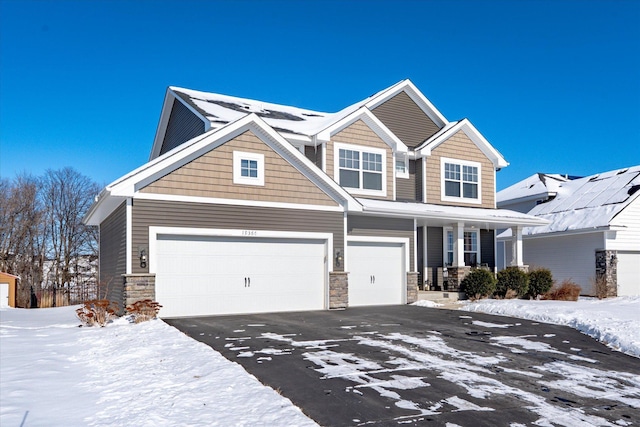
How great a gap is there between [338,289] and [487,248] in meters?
9.18

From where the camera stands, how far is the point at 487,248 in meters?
22.6

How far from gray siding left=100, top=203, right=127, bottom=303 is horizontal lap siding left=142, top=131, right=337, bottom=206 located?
1475mm

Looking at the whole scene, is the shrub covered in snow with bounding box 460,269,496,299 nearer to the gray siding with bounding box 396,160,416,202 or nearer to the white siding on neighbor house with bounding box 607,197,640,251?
the gray siding with bounding box 396,160,416,202

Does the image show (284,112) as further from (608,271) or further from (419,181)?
(608,271)

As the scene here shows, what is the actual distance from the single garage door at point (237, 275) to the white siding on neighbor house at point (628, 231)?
14.0 metres

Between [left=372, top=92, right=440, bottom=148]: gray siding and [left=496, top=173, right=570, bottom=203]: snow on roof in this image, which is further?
[left=496, top=173, right=570, bottom=203]: snow on roof

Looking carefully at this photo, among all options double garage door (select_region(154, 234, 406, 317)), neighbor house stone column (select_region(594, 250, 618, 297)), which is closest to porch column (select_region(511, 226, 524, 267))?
neighbor house stone column (select_region(594, 250, 618, 297))

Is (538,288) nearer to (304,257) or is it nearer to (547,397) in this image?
(304,257)

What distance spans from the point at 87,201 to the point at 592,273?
3286cm

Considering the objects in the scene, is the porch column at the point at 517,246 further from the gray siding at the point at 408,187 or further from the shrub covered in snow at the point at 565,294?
the gray siding at the point at 408,187

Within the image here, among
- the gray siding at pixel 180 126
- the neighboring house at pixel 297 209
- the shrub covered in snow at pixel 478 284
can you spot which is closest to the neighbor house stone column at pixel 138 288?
the neighboring house at pixel 297 209

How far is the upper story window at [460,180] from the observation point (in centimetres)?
2142

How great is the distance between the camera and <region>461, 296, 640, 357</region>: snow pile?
10344 millimetres

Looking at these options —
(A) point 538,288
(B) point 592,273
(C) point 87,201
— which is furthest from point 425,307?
(C) point 87,201
